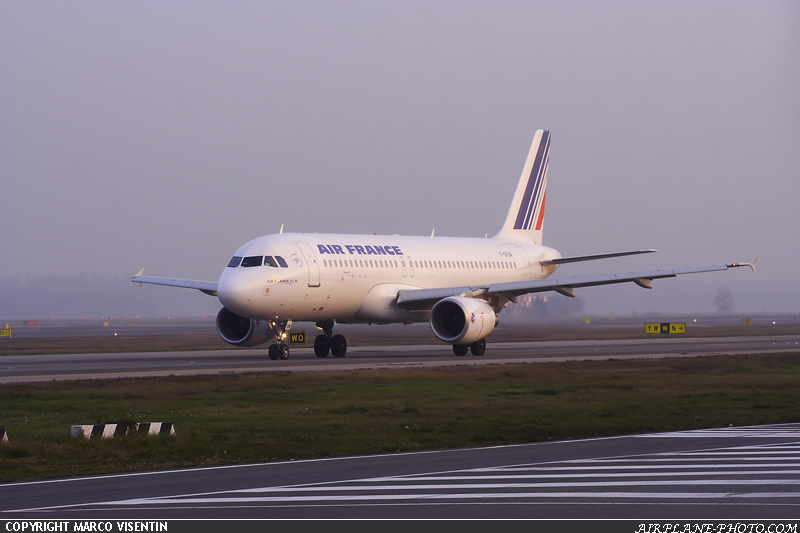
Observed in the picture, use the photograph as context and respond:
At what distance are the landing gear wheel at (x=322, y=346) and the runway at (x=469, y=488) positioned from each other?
26.3 metres

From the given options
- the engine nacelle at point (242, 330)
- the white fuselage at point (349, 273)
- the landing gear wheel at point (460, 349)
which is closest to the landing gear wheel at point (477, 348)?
the landing gear wheel at point (460, 349)

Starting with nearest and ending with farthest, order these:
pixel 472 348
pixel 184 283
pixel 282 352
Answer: pixel 282 352 < pixel 472 348 < pixel 184 283

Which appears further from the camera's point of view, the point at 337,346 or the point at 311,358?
the point at 337,346

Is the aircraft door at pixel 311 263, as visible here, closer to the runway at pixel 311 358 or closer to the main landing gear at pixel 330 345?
the runway at pixel 311 358

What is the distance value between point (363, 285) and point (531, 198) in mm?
16854

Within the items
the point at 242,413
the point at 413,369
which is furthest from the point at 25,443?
the point at 413,369

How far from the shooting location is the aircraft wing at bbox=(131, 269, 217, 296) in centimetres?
4172

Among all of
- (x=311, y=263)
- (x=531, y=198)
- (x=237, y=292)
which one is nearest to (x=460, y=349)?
(x=311, y=263)

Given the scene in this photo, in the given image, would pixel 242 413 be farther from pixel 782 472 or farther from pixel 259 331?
pixel 259 331

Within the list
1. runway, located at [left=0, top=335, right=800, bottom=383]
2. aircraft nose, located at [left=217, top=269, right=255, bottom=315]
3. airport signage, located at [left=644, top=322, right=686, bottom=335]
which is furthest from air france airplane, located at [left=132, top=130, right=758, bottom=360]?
airport signage, located at [left=644, top=322, right=686, bottom=335]

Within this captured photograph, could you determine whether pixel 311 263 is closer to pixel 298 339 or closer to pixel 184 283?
pixel 184 283

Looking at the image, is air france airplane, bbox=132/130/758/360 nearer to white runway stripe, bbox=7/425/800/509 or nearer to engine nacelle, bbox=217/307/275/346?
engine nacelle, bbox=217/307/275/346

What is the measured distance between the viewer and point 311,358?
3981cm

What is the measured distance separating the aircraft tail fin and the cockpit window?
18.6 meters
